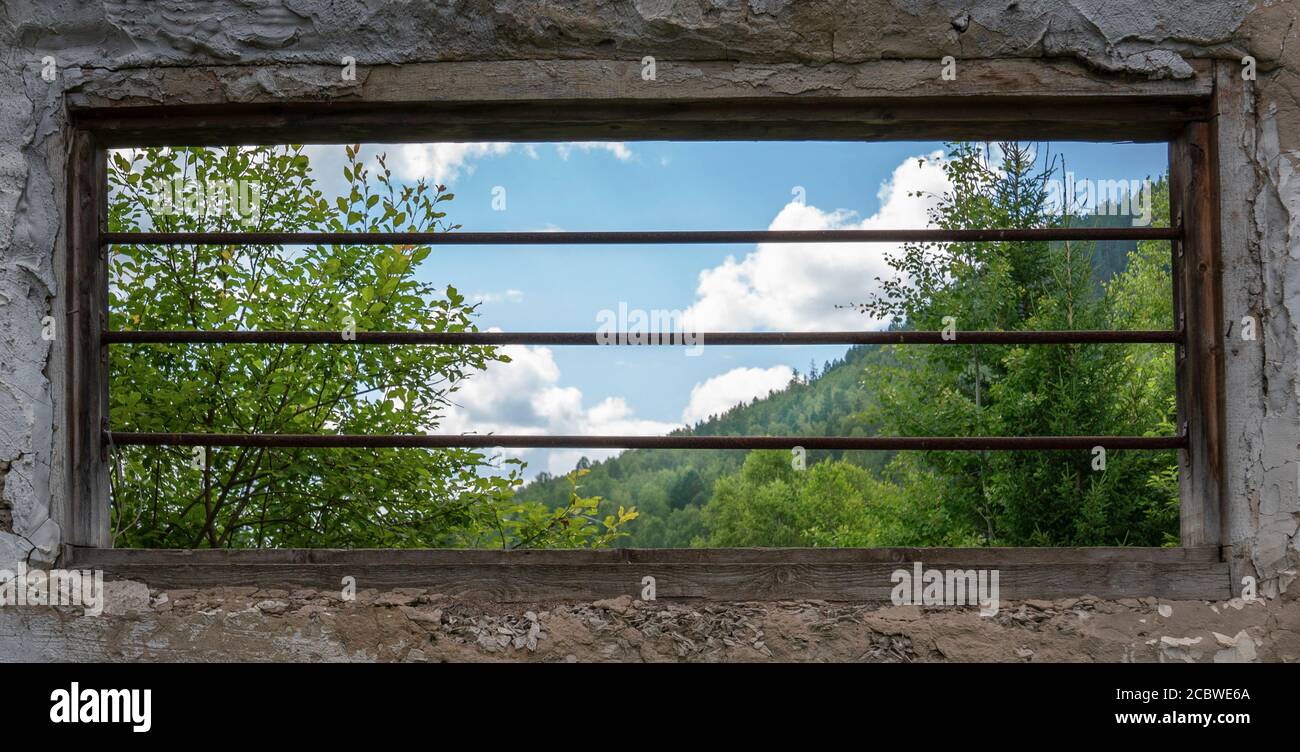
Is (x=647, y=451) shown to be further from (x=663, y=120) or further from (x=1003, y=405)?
(x=663, y=120)

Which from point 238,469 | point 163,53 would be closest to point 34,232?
point 163,53

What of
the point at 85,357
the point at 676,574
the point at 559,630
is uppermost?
the point at 85,357

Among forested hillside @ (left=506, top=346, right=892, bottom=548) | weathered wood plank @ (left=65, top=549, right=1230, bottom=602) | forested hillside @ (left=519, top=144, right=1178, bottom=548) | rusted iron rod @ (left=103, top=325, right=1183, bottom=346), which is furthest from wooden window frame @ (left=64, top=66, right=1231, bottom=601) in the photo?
forested hillside @ (left=506, top=346, right=892, bottom=548)

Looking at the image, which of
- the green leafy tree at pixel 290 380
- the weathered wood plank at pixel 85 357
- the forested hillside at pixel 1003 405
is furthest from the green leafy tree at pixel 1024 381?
the weathered wood plank at pixel 85 357

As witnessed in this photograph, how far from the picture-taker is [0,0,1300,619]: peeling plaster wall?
6.27 ft

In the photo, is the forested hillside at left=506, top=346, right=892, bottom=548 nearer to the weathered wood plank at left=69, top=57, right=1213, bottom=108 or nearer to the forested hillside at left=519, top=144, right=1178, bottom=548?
the forested hillside at left=519, top=144, right=1178, bottom=548

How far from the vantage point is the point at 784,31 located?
77.4 inches

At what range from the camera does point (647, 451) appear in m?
7.64

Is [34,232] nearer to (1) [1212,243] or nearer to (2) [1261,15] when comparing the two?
(1) [1212,243]

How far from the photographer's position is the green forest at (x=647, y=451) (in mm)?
3703

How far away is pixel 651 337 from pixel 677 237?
246 millimetres

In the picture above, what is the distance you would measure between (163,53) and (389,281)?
155cm

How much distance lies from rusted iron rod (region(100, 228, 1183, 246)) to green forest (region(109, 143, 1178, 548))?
1.79ft

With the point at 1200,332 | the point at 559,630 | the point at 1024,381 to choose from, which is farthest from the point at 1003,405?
the point at 559,630
